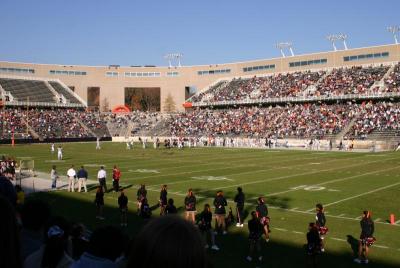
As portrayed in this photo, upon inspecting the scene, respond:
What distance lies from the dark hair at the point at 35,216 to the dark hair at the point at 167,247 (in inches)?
93.6

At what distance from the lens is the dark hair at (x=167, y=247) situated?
75.8 inches

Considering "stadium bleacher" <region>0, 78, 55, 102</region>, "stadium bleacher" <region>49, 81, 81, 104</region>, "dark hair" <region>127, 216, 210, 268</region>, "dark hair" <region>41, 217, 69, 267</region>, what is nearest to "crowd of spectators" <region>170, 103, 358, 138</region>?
"stadium bleacher" <region>49, 81, 81, 104</region>

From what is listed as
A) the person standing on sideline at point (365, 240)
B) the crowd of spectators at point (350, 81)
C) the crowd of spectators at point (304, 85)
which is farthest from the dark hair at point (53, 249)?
the crowd of spectators at point (350, 81)

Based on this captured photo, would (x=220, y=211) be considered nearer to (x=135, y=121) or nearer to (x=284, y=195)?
(x=284, y=195)

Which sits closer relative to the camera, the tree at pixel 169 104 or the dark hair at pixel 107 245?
the dark hair at pixel 107 245

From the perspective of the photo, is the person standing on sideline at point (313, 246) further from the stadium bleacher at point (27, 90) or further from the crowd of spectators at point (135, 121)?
the stadium bleacher at point (27, 90)

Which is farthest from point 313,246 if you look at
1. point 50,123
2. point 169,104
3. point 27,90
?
point 169,104

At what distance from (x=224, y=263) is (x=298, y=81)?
6352 cm

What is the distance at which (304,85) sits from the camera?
228 feet

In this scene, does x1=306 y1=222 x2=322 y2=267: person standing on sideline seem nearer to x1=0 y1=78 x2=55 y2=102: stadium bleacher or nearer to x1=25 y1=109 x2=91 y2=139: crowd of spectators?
x1=25 y1=109 x2=91 y2=139: crowd of spectators

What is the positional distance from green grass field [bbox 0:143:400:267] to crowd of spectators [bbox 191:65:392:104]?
27.3 metres

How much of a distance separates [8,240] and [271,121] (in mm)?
63146

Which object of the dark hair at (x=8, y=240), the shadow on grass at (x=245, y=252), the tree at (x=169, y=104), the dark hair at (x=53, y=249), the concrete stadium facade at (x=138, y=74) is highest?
the concrete stadium facade at (x=138, y=74)

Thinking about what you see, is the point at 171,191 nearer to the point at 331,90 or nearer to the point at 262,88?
the point at 331,90
